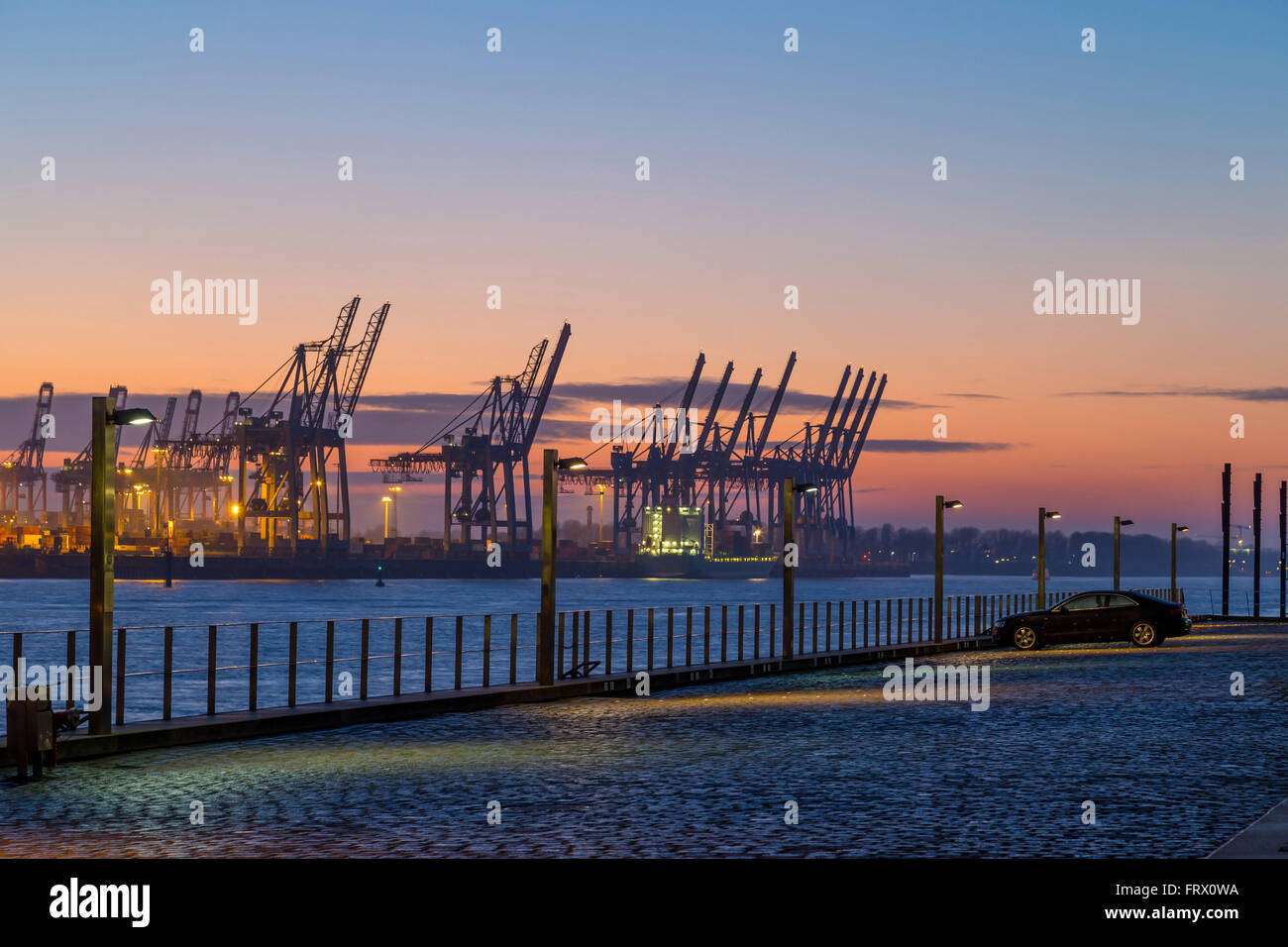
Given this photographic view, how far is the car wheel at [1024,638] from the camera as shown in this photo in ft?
113

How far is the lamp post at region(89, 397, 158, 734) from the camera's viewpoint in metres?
13.4

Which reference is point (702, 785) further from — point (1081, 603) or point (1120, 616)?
point (1081, 603)

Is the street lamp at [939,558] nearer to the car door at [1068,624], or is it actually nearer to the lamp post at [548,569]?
the car door at [1068,624]

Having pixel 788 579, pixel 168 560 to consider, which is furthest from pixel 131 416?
pixel 168 560

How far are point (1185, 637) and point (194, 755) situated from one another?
31876mm

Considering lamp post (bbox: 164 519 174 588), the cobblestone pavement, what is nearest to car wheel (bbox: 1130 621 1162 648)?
the cobblestone pavement

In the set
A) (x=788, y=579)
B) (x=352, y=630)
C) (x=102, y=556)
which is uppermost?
(x=102, y=556)

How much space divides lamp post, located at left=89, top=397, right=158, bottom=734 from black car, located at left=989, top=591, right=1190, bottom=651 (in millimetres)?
24484

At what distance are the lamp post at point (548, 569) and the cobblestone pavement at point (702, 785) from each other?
180 centimetres

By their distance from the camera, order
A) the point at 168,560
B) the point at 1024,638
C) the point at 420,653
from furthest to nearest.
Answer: the point at 168,560
the point at 1024,638
the point at 420,653

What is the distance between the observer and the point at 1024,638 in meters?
34.6

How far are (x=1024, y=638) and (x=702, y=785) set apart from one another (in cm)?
2504
